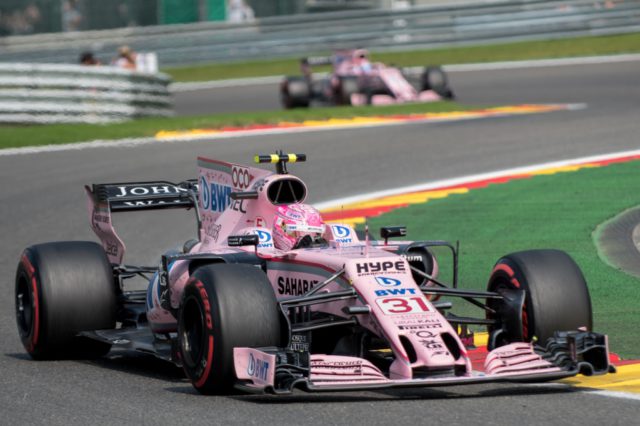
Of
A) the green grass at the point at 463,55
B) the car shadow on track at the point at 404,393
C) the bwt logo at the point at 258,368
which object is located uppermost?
the green grass at the point at 463,55

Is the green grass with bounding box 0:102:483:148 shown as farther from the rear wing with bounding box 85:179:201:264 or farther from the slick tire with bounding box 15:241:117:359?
the slick tire with bounding box 15:241:117:359

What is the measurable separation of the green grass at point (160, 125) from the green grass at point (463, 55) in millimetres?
8806

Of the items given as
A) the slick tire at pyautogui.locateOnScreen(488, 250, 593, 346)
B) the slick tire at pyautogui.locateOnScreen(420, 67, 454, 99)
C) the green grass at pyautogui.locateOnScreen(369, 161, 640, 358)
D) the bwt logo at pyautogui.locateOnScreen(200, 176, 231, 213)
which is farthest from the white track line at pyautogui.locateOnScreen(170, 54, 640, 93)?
the slick tire at pyautogui.locateOnScreen(488, 250, 593, 346)

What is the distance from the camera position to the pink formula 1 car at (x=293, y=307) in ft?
25.3

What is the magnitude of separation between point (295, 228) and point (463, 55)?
2745 centimetres

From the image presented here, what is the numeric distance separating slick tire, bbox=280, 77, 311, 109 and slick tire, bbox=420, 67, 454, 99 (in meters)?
2.71

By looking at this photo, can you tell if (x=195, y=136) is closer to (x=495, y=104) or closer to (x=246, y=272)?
(x=495, y=104)

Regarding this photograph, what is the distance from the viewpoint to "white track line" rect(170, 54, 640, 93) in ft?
106

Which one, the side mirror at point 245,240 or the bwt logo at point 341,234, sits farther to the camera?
the bwt logo at point 341,234

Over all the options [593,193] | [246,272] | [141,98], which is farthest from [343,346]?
[141,98]

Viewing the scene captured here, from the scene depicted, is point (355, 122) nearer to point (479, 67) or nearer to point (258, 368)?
point (479, 67)

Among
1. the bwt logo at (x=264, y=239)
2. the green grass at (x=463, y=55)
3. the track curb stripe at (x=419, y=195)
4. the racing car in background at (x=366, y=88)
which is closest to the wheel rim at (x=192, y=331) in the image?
the bwt logo at (x=264, y=239)

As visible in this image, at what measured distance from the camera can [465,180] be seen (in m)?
17.8

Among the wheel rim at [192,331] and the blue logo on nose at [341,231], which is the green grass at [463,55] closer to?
the blue logo on nose at [341,231]
